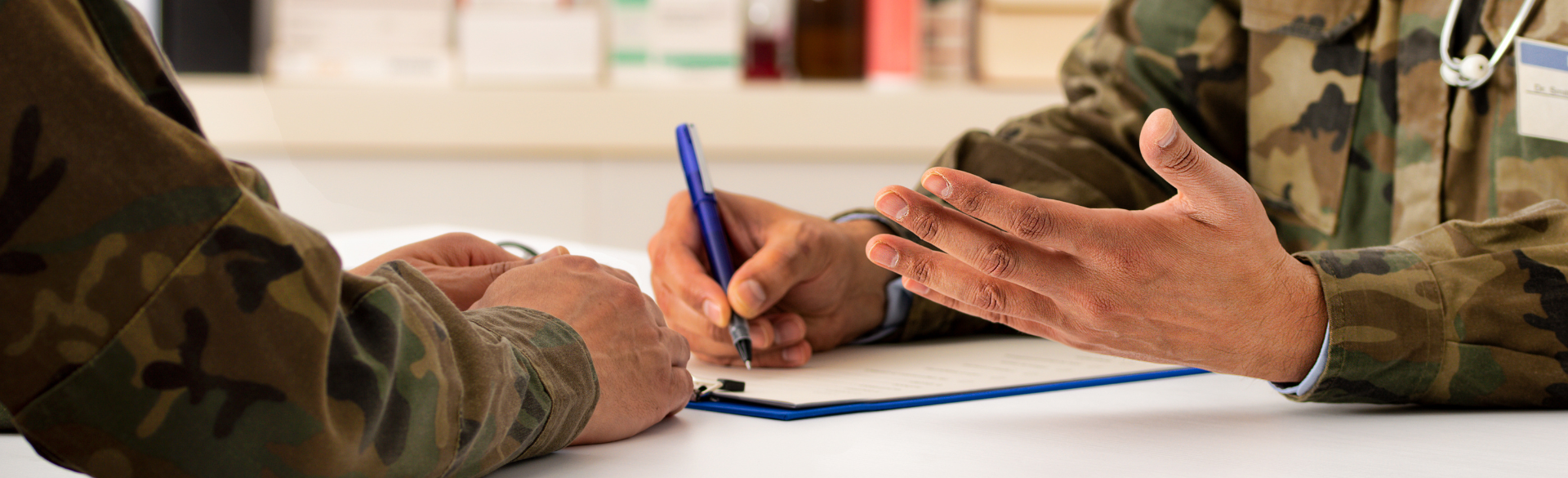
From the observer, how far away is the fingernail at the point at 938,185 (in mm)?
490

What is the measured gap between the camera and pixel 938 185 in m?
0.50

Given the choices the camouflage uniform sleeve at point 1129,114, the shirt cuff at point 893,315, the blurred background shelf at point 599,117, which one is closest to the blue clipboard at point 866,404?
the shirt cuff at point 893,315

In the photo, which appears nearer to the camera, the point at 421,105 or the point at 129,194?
the point at 129,194

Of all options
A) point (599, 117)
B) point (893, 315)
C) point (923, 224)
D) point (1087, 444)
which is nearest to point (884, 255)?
point (923, 224)

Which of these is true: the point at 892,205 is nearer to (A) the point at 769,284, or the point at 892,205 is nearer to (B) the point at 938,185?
(B) the point at 938,185

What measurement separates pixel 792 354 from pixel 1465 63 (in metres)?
0.59

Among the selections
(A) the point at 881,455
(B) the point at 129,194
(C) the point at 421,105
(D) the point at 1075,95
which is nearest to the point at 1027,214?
(A) the point at 881,455

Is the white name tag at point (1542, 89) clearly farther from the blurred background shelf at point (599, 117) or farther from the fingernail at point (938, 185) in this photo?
the blurred background shelf at point (599, 117)

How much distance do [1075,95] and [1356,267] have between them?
610 mm

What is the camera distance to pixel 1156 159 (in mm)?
491

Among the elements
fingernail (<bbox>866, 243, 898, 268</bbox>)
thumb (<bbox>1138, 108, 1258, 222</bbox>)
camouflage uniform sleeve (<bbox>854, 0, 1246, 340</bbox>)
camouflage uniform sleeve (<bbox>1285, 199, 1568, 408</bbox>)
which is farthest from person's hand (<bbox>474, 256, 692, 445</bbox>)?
camouflage uniform sleeve (<bbox>854, 0, 1246, 340</bbox>)

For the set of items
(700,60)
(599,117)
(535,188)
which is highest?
(700,60)

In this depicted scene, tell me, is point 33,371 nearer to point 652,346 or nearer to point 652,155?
point 652,346

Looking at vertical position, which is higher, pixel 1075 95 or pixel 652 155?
pixel 1075 95
